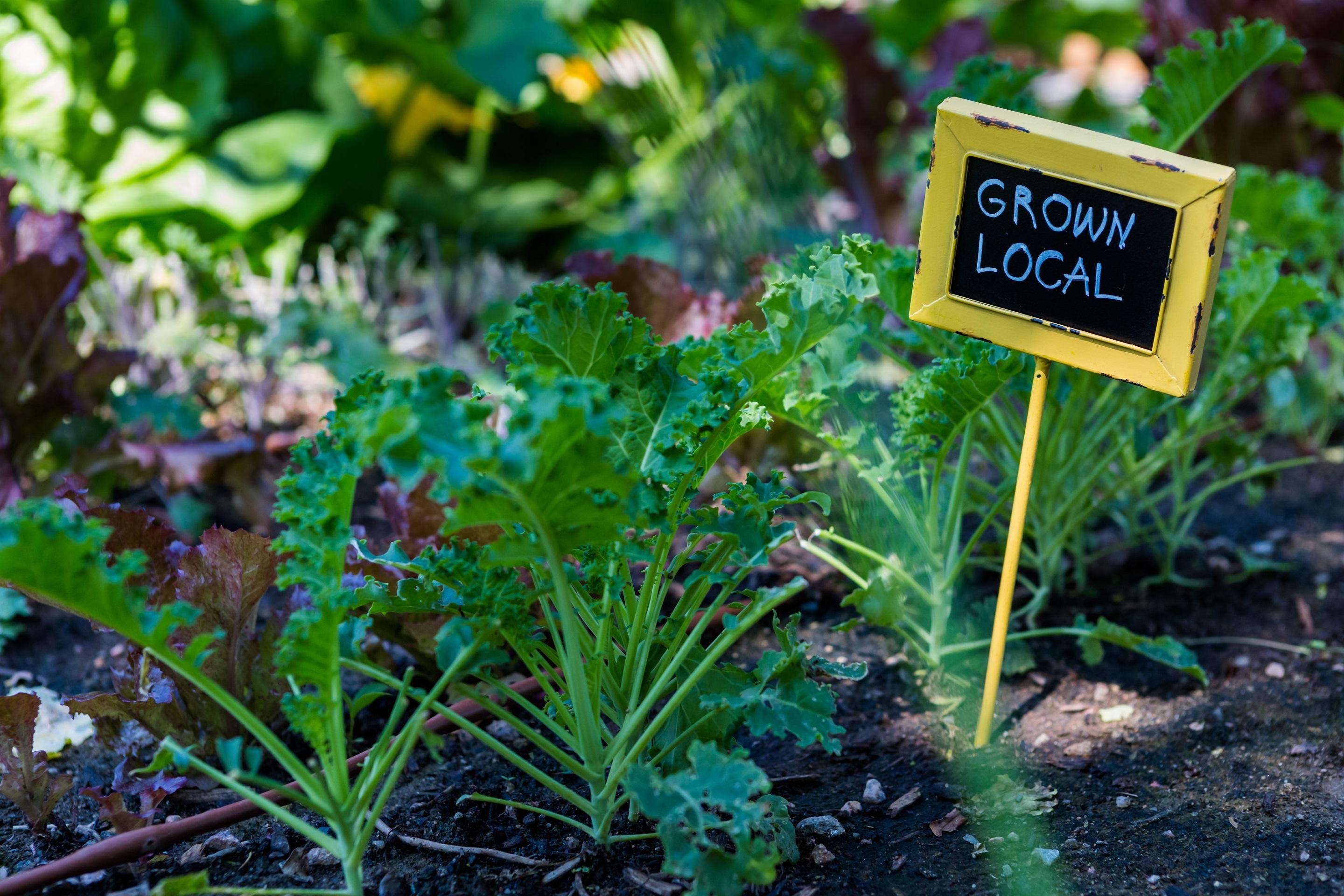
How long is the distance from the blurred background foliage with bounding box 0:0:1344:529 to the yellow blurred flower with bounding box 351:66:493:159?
0.01 m

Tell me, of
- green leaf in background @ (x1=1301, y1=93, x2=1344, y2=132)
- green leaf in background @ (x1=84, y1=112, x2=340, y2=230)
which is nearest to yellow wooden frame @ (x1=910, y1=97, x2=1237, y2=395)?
green leaf in background @ (x1=1301, y1=93, x2=1344, y2=132)

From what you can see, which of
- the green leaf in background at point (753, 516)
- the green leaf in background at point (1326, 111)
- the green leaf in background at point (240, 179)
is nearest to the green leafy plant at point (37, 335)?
the green leaf in background at point (240, 179)

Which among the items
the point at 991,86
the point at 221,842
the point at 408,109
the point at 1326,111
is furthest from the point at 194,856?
the point at 1326,111

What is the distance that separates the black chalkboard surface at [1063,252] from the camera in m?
1.16

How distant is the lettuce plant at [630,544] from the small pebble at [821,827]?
101 millimetres

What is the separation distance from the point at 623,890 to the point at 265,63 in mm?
3071

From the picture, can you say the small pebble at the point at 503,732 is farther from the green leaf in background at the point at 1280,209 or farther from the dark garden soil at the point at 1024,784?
the green leaf in background at the point at 1280,209

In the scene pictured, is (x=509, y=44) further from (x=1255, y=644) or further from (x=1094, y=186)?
(x=1255, y=644)

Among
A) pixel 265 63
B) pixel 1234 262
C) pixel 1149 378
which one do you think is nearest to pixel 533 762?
pixel 1149 378

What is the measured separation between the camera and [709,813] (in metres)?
0.96

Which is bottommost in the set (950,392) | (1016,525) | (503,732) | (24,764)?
(503,732)

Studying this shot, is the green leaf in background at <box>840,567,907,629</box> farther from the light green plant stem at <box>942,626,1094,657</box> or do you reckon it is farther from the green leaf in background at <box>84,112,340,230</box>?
the green leaf in background at <box>84,112,340,230</box>

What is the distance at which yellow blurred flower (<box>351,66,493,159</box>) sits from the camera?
138 inches

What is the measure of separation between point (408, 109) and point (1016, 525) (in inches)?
113
